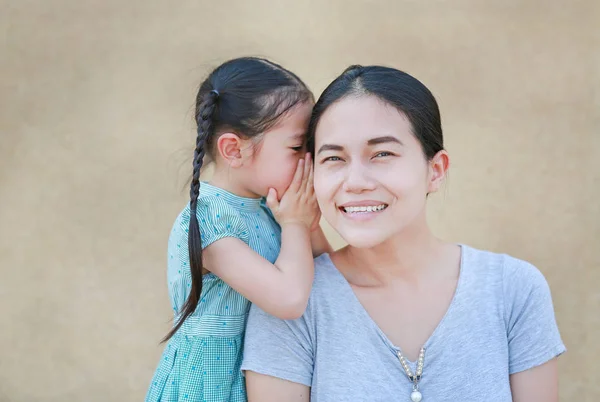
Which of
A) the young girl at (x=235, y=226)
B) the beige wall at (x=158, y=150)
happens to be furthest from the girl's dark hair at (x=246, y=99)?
the beige wall at (x=158, y=150)

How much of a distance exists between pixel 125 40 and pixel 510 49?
1733 millimetres

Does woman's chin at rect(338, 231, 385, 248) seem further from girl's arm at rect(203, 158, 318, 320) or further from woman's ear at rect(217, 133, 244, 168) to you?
woman's ear at rect(217, 133, 244, 168)

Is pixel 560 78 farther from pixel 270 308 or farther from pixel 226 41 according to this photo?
pixel 270 308

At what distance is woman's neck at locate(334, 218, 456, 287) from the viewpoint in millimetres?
2271

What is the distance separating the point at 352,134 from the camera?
212 centimetres

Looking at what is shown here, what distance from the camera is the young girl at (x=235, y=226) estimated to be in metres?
2.22

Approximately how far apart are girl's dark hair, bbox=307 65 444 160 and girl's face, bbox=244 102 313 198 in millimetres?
134

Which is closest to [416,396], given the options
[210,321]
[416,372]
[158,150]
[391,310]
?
[416,372]

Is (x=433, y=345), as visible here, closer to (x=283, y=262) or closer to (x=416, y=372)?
(x=416, y=372)

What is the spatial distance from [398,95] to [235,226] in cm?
56

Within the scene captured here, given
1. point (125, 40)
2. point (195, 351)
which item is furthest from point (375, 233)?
point (125, 40)

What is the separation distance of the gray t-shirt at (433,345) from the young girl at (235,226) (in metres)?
0.11

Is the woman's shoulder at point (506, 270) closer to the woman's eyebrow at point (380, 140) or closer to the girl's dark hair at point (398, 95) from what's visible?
the girl's dark hair at point (398, 95)

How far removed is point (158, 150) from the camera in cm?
395
